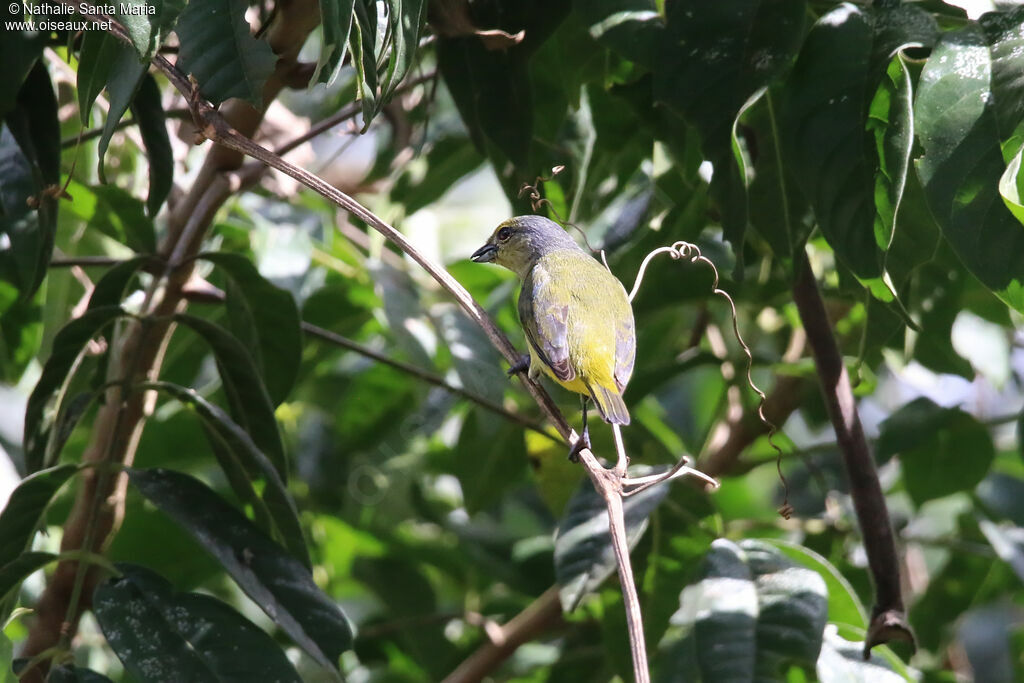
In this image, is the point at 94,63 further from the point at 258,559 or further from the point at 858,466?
the point at 858,466

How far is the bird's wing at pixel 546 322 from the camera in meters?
1.89

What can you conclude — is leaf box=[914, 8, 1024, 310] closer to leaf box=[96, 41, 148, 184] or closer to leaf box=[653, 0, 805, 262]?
leaf box=[653, 0, 805, 262]

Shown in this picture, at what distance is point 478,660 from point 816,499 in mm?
1421

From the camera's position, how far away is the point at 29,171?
1.81 meters

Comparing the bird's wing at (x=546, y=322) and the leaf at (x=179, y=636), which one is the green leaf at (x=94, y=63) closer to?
the leaf at (x=179, y=636)

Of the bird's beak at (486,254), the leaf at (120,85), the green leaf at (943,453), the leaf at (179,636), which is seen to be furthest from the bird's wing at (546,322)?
the green leaf at (943,453)

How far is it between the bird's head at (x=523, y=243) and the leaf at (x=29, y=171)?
88cm

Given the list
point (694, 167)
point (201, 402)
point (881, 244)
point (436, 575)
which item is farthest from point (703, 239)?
point (436, 575)

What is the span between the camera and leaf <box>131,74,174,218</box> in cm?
179

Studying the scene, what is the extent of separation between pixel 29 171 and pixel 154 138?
0.70ft

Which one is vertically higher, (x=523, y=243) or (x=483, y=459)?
(x=523, y=243)

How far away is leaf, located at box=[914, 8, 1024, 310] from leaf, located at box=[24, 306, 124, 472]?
1.30 meters

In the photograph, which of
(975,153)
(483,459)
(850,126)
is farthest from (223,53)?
(483,459)

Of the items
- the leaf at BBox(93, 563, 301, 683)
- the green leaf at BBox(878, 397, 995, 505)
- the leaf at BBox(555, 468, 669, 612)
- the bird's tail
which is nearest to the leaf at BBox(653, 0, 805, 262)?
the bird's tail
